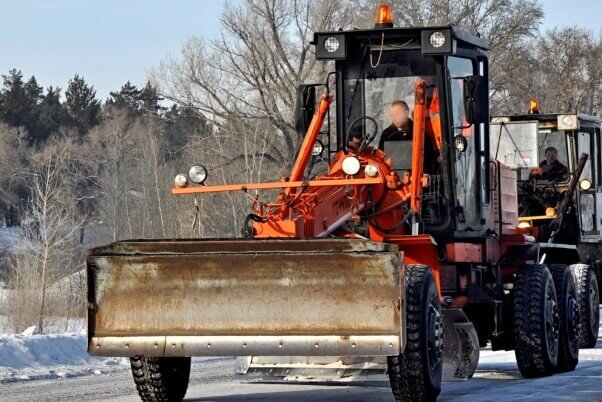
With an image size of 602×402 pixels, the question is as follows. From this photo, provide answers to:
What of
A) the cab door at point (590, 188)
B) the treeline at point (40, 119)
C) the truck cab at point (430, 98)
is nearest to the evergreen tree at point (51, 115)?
the treeline at point (40, 119)

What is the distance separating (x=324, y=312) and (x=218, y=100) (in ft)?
98.1

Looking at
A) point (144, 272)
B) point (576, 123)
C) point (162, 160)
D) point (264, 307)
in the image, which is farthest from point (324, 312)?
point (162, 160)

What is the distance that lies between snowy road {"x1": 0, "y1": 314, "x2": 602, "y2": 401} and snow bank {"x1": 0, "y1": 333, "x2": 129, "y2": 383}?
0.43m

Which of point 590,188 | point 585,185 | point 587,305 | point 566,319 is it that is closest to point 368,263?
point 566,319

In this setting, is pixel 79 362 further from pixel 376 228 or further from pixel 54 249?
pixel 54 249

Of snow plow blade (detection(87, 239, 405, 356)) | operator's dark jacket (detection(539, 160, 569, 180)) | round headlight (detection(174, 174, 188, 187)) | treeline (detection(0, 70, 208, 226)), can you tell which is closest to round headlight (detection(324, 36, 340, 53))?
round headlight (detection(174, 174, 188, 187))

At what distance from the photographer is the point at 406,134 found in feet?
38.3

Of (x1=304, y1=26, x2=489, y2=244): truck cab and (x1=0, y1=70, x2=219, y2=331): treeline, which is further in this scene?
(x1=0, y1=70, x2=219, y2=331): treeline

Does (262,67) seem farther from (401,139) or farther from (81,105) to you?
(81,105)

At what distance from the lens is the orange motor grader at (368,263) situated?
8.99 metres

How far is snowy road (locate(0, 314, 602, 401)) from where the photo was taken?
10672 millimetres

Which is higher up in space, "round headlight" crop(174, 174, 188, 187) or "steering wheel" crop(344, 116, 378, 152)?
"steering wheel" crop(344, 116, 378, 152)

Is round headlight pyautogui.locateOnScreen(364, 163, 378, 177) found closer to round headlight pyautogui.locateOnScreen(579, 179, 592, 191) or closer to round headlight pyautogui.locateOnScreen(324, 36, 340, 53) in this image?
round headlight pyautogui.locateOnScreen(324, 36, 340, 53)

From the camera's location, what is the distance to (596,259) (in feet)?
67.9
